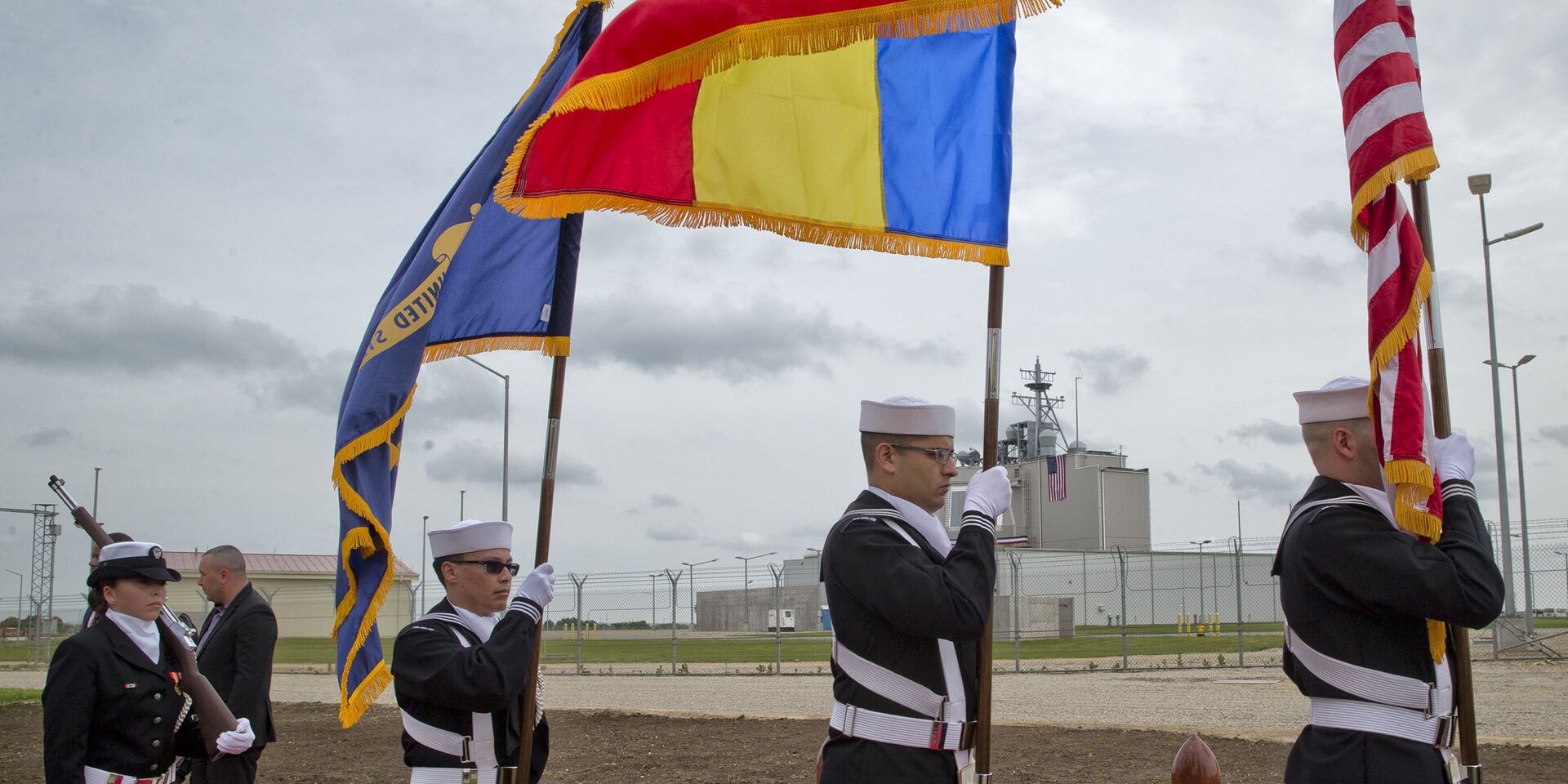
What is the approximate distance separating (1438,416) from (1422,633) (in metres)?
0.76

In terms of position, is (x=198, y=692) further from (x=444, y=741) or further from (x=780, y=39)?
(x=780, y=39)

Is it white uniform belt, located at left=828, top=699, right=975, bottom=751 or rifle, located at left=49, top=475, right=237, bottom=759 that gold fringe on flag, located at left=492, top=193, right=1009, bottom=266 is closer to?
white uniform belt, located at left=828, top=699, right=975, bottom=751

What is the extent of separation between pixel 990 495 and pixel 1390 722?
1.26m

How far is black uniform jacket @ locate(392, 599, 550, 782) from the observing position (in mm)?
4547

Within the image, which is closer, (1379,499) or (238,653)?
(1379,499)

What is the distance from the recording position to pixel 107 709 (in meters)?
5.22

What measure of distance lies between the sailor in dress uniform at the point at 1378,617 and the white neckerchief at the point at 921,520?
1012 millimetres

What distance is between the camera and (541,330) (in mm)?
6336

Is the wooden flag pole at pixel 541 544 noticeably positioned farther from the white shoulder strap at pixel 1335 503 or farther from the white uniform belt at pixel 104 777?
the white shoulder strap at pixel 1335 503

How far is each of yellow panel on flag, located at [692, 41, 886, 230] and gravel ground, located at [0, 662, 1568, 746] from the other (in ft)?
28.1

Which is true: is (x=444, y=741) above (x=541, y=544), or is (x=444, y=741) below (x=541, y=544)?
below

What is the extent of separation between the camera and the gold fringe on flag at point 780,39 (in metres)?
4.46

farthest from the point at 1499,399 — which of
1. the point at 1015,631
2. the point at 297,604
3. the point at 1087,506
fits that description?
the point at 297,604

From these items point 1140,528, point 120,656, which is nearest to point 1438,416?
point 120,656
